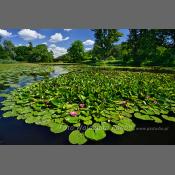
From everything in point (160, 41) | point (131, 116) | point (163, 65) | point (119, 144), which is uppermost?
point (160, 41)

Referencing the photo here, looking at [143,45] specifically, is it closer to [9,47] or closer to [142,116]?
[142,116]

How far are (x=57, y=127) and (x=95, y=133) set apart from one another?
60 cm

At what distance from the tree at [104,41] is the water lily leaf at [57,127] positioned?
2799 millimetres

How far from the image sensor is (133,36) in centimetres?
576

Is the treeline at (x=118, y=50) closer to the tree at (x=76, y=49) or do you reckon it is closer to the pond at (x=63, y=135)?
the tree at (x=76, y=49)

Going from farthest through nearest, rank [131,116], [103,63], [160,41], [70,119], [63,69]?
[63,69] → [103,63] → [160,41] → [131,116] → [70,119]

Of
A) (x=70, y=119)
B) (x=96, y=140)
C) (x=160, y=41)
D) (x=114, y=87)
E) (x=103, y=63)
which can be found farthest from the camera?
(x=103, y=63)

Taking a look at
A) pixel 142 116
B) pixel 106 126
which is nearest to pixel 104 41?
pixel 142 116

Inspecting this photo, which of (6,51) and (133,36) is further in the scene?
(6,51)

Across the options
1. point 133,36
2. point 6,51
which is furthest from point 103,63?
point 6,51

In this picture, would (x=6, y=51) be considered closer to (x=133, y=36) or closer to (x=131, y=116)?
(x=133, y=36)

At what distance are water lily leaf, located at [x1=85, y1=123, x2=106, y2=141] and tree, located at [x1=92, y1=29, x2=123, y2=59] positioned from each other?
280 cm

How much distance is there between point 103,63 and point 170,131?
440 centimetres

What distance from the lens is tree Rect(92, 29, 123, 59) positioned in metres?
5.19
